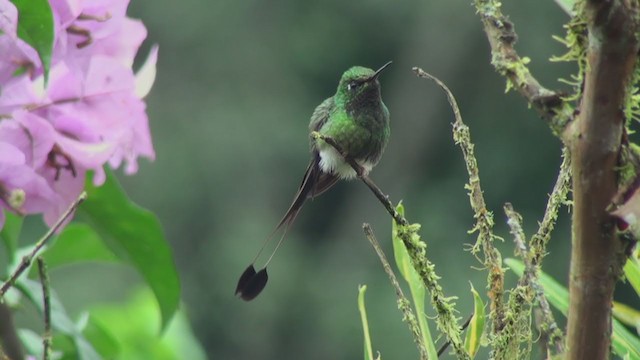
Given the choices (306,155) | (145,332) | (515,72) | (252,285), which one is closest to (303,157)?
(306,155)

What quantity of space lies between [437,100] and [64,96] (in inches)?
576

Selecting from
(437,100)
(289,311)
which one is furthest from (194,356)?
(437,100)

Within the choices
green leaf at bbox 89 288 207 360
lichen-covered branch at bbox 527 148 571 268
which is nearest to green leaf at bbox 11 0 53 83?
lichen-covered branch at bbox 527 148 571 268

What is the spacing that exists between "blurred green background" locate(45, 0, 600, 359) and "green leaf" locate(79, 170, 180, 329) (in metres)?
11.3

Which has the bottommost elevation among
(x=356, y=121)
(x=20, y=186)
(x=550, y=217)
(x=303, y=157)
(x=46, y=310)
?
(x=46, y=310)

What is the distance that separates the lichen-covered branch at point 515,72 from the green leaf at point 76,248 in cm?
68

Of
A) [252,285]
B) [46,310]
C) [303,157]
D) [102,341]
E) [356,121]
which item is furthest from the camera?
[303,157]

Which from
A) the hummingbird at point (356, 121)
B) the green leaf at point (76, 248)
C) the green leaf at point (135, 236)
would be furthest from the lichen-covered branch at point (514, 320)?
the hummingbird at point (356, 121)

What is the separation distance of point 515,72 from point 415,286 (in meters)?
0.27

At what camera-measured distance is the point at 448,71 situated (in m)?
16.1

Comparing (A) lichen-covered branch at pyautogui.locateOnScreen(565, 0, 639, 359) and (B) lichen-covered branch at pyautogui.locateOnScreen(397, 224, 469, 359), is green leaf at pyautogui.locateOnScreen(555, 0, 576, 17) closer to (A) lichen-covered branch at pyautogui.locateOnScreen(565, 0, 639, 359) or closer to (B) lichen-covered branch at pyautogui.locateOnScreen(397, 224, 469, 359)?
(A) lichen-covered branch at pyautogui.locateOnScreen(565, 0, 639, 359)

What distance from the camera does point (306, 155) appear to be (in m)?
14.2

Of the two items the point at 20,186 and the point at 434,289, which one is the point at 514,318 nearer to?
the point at 434,289

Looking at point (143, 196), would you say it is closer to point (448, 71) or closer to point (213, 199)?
point (213, 199)
